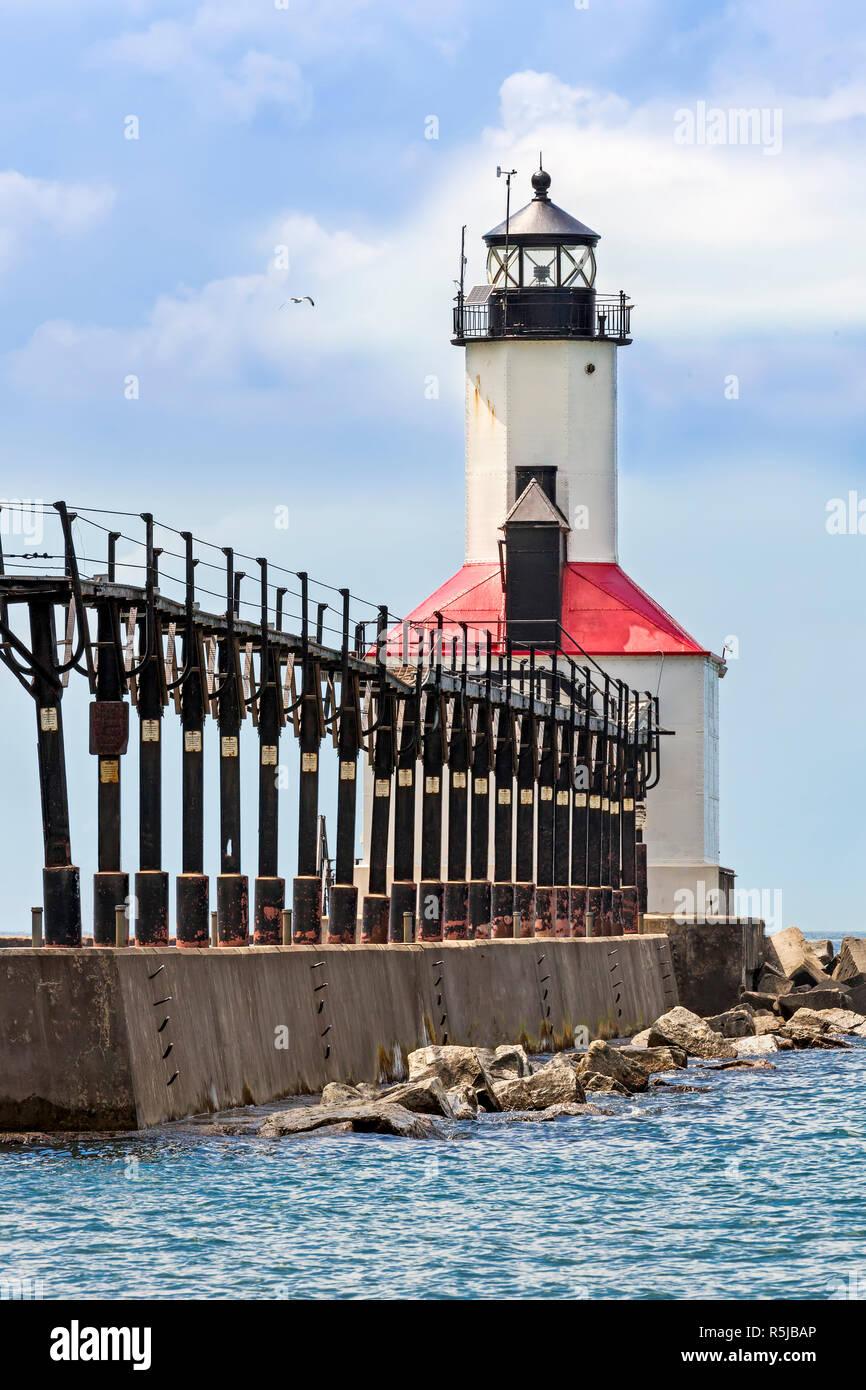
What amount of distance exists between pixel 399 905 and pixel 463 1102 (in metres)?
9.91

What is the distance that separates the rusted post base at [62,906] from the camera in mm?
30531

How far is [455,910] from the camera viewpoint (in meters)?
50.1

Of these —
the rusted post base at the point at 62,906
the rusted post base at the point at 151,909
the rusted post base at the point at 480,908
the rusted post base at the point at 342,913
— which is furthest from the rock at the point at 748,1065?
the rusted post base at the point at 62,906

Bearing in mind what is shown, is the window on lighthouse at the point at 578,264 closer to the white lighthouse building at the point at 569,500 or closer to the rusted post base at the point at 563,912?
the white lighthouse building at the point at 569,500

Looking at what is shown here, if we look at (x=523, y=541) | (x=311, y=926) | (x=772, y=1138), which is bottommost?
(x=772, y=1138)

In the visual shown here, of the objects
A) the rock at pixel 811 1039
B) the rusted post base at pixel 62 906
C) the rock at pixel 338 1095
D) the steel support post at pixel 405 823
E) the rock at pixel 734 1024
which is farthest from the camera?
the rock at pixel 734 1024

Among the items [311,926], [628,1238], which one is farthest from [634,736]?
[628,1238]

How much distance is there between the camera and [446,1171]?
105 ft

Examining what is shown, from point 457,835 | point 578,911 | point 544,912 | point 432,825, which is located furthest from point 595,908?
point 432,825

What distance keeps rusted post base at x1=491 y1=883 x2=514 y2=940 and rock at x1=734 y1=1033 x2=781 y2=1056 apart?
17.9 feet

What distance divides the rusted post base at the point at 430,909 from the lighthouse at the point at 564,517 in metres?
27.9

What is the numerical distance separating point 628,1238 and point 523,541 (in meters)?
51.4

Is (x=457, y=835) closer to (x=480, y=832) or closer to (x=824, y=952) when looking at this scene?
Answer: (x=480, y=832)
